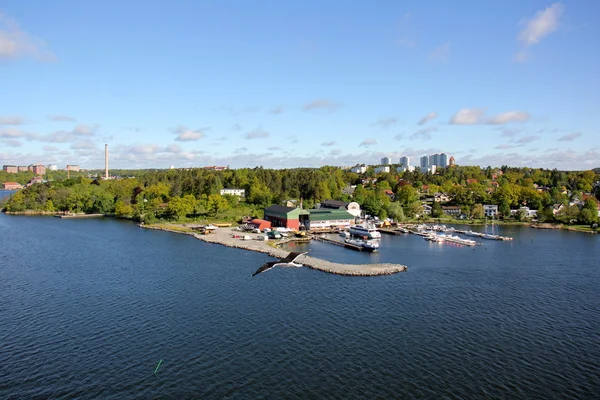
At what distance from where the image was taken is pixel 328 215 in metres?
38.6

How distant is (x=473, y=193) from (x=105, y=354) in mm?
47598

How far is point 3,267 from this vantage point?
22.1 meters

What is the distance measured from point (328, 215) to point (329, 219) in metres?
0.37

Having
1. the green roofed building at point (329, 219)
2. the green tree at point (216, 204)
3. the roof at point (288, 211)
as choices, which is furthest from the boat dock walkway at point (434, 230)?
the green tree at point (216, 204)

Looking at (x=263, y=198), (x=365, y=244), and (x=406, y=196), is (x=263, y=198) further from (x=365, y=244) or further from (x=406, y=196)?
(x=365, y=244)

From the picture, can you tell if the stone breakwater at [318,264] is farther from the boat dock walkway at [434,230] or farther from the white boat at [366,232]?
the boat dock walkway at [434,230]

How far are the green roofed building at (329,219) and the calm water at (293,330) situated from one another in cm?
1448

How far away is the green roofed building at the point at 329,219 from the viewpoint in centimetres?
3803

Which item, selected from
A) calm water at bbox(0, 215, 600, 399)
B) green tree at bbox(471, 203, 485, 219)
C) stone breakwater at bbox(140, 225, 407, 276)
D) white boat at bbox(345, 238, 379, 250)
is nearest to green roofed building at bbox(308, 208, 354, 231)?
white boat at bbox(345, 238, 379, 250)

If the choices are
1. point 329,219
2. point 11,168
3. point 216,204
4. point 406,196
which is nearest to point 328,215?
point 329,219

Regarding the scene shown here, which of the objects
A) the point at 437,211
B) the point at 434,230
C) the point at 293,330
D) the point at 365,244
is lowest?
the point at 293,330

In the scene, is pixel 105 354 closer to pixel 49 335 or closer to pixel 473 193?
pixel 49 335

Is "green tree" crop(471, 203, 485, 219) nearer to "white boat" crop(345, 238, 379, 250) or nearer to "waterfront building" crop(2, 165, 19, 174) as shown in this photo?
"white boat" crop(345, 238, 379, 250)

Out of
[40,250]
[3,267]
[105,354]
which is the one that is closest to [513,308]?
[105,354]
